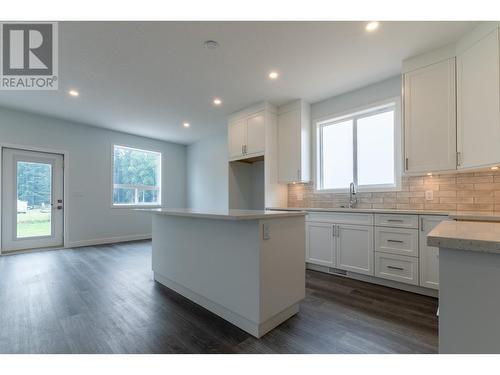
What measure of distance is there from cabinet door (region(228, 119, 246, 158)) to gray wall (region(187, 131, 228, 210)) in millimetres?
1209

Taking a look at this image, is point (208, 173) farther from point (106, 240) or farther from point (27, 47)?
point (27, 47)

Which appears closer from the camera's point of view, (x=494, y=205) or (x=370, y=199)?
(x=494, y=205)

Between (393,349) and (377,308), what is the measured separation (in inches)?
26.4

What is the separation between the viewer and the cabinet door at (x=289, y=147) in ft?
12.6

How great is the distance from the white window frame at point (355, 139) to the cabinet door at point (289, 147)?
362 millimetres

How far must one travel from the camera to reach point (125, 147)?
5.77 meters

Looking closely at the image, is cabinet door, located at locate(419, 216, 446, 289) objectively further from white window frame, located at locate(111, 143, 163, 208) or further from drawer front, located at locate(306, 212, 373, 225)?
white window frame, located at locate(111, 143, 163, 208)

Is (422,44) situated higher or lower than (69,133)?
higher

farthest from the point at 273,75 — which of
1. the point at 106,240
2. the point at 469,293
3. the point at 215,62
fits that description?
the point at 106,240

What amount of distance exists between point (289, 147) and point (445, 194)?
2.18 m

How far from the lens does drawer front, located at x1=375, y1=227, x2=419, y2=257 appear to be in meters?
2.57
